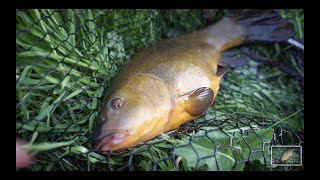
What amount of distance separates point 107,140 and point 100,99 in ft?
1.10

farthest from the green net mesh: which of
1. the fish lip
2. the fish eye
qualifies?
the fish eye

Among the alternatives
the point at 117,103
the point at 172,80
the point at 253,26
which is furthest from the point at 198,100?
the point at 253,26

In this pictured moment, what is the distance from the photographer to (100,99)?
161 centimetres

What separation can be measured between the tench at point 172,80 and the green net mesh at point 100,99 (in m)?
0.07

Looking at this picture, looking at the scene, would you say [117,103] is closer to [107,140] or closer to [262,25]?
[107,140]

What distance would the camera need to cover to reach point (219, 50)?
204 centimetres

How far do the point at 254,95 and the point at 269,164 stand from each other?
1.96ft

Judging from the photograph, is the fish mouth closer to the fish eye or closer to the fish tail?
the fish eye

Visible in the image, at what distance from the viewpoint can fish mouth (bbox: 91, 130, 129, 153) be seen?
1323 mm

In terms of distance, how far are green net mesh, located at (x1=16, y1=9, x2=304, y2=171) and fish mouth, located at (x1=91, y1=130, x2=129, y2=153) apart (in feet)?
0.16

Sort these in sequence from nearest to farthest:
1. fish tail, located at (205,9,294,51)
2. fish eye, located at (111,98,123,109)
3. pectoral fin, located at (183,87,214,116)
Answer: fish eye, located at (111,98,123,109)
pectoral fin, located at (183,87,214,116)
fish tail, located at (205,9,294,51)
